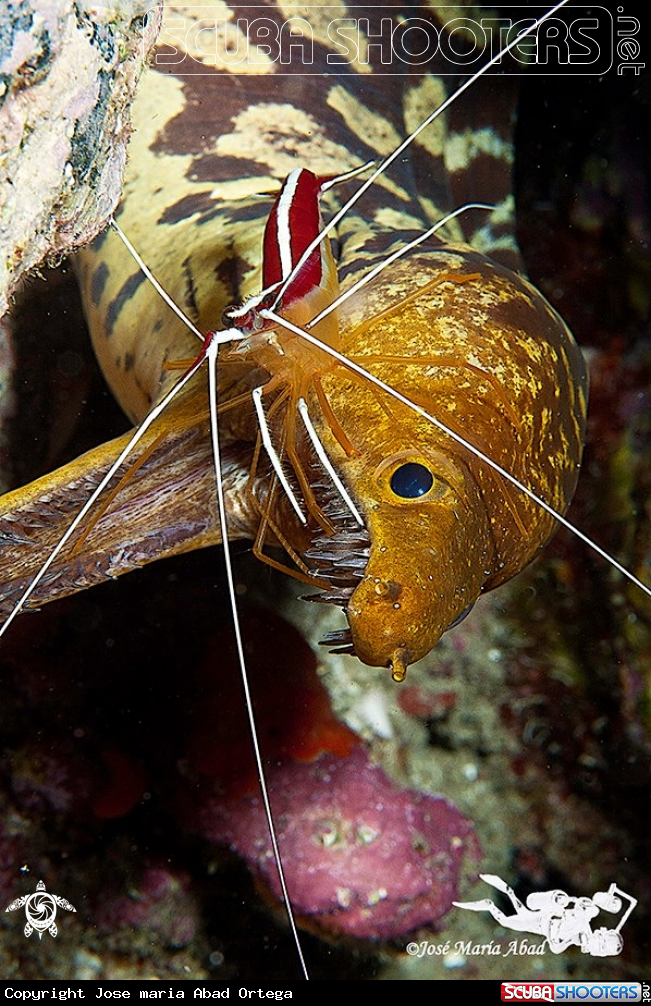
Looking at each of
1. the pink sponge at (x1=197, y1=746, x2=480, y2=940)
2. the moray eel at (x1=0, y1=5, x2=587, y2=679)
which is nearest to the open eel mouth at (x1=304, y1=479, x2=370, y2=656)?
the moray eel at (x1=0, y1=5, x2=587, y2=679)

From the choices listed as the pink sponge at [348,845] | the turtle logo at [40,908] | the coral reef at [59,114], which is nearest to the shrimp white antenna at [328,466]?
the coral reef at [59,114]

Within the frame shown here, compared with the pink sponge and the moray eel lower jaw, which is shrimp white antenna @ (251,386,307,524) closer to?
the moray eel lower jaw

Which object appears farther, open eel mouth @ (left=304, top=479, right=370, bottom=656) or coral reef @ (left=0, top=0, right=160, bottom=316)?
open eel mouth @ (left=304, top=479, right=370, bottom=656)

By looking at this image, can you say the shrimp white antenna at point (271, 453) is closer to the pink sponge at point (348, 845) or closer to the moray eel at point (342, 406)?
the moray eel at point (342, 406)

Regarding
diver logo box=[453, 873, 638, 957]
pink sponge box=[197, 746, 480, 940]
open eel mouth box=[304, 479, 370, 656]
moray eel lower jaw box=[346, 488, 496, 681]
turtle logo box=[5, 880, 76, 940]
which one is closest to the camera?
moray eel lower jaw box=[346, 488, 496, 681]

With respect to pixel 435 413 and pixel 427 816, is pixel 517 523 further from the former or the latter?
Result: pixel 427 816

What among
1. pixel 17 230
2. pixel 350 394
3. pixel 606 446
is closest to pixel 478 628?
pixel 606 446
